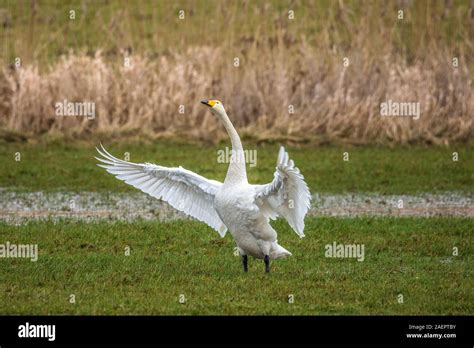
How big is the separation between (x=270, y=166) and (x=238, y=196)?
28.3 ft

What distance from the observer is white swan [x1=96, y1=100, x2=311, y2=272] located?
32.6 ft

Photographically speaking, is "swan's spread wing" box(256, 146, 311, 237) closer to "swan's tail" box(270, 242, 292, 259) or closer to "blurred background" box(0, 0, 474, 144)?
"swan's tail" box(270, 242, 292, 259)

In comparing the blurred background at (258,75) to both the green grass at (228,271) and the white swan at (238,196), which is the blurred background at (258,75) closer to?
the green grass at (228,271)

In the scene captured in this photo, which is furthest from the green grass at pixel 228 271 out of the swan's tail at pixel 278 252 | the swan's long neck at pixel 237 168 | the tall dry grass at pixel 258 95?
the tall dry grass at pixel 258 95

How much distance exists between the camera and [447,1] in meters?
21.6

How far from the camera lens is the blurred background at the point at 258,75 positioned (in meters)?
21.0

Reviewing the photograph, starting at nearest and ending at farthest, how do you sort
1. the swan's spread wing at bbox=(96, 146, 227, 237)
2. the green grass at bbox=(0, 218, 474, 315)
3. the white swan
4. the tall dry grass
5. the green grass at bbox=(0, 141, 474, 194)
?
the green grass at bbox=(0, 218, 474, 315) → the white swan → the swan's spread wing at bbox=(96, 146, 227, 237) → the green grass at bbox=(0, 141, 474, 194) → the tall dry grass

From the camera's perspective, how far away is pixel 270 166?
19.0 metres

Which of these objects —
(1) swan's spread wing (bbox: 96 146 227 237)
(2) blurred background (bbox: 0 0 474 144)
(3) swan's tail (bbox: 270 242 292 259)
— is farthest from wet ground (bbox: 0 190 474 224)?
(2) blurred background (bbox: 0 0 474 144)

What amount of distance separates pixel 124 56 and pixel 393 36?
5.73 m

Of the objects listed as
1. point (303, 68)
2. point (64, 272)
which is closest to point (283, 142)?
point (303, 68)

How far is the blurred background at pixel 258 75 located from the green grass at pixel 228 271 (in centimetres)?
699

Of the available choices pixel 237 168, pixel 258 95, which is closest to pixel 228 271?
pixel 237 168
